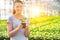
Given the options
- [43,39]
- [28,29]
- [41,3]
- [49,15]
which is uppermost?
[41,3]

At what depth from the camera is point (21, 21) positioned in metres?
2.31

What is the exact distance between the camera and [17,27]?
7.51 feet

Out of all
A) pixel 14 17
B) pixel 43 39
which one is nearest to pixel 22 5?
pixel 14 17

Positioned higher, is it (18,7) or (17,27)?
(18,7)

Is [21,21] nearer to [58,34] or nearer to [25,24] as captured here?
[25,24]

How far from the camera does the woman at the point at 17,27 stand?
7.48 feet

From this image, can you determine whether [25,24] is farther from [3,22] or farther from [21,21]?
[3,22]

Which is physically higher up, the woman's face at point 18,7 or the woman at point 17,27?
the woman's face at point 18,7

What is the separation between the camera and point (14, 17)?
7.59 feet

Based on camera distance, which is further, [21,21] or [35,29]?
[35,29]

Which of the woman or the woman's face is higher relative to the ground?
the woman's face

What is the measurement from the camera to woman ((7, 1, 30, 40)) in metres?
2.28

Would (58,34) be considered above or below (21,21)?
below

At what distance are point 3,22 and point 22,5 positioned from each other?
369 mm
